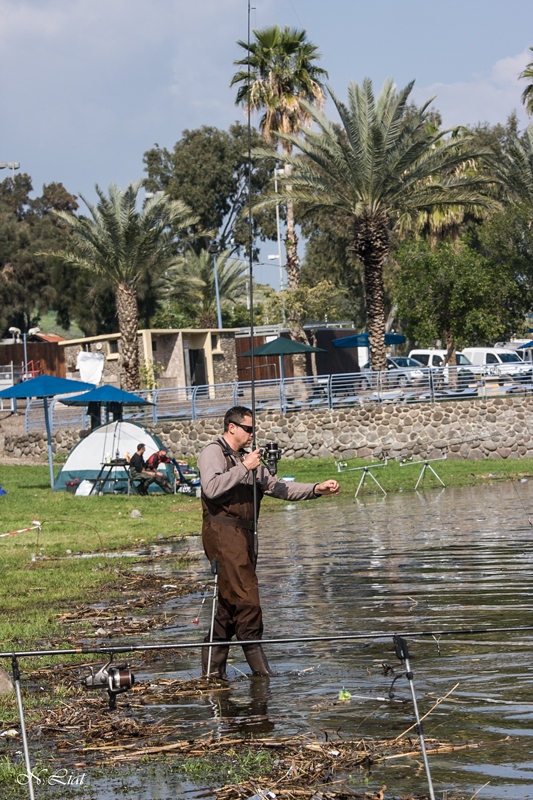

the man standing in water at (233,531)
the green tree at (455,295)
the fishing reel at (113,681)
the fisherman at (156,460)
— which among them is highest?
the green tree at (455,295)

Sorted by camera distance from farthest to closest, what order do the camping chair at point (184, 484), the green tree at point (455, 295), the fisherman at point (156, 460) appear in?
the green tree at point (455, 295)
the fisherman at point (156, 460)
the camping chair at point (184, 484)

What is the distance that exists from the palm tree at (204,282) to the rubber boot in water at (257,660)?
55.5 meters

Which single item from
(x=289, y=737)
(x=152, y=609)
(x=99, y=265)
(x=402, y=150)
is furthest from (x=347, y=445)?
(x=289, y=737)

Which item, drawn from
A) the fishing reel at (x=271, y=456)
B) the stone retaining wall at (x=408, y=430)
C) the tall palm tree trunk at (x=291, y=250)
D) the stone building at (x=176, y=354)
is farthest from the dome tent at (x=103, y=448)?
the fishing reel at (x=271, y=456)

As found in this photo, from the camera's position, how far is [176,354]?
4684 cm

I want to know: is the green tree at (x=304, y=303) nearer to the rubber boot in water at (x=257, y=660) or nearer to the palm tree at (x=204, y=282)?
the palm tree at (x=204, y=282)

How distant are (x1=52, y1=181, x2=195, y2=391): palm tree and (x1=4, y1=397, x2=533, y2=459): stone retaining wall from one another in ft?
20.1

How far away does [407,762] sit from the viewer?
560 cm

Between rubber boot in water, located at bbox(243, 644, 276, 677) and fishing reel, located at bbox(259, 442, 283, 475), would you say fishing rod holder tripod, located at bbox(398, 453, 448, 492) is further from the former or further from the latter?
rubber boot in water, located at bbox(243, 644, 276, 677)

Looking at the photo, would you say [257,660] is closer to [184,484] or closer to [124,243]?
[184,484]

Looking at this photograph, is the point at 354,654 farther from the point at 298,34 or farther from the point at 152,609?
the point at 298,34

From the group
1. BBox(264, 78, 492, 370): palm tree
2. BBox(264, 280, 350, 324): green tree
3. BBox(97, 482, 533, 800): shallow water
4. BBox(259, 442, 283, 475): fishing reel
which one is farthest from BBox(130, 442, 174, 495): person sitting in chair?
BBox(264, 280, 350, 324): green tree

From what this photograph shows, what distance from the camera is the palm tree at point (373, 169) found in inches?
1174

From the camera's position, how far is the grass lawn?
10867 mm
